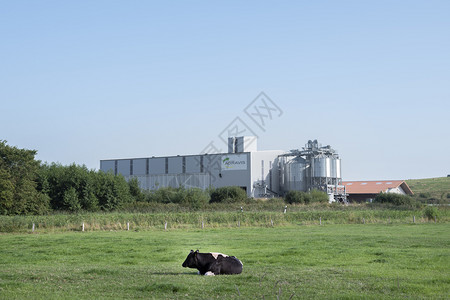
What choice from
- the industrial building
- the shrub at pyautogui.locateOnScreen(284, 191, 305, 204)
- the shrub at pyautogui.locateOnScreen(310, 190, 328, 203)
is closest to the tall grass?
the shrub at pyautogui.locateOnScreen(284, 191, 305, 204)

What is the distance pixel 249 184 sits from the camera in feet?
257

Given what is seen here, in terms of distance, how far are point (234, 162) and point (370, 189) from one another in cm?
2680

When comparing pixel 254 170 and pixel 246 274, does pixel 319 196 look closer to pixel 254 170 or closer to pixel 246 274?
pixel 254 170

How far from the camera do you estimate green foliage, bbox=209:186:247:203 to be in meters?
72.6

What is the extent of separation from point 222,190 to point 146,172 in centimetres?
2020

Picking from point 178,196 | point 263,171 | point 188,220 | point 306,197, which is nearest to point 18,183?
point 188,220

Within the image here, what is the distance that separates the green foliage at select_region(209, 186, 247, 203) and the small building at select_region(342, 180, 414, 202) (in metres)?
23.8

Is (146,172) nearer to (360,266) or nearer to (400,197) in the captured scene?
(400,197)

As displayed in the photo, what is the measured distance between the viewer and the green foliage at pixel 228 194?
2857 inches

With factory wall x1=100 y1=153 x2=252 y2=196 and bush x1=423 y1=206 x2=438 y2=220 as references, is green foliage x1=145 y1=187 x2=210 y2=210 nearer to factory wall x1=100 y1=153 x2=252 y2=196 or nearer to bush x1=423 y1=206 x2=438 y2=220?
factory wall x1=100 y1=153 x2=252 y2=196

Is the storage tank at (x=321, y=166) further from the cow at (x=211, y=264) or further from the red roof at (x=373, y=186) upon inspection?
the cow at (x=211, y=264)

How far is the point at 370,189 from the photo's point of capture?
90000mm

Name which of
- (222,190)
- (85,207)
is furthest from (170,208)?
(222,190)

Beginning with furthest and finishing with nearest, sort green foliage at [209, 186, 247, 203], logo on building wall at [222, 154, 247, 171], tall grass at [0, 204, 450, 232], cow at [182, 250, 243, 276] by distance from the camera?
logo on building wall at [222, 154, 247, 171]
green foliage at [209, 186, 247, 203]
tall grass at [0, 204, 450, 232]
cow at [182, 250, 243, 276]
